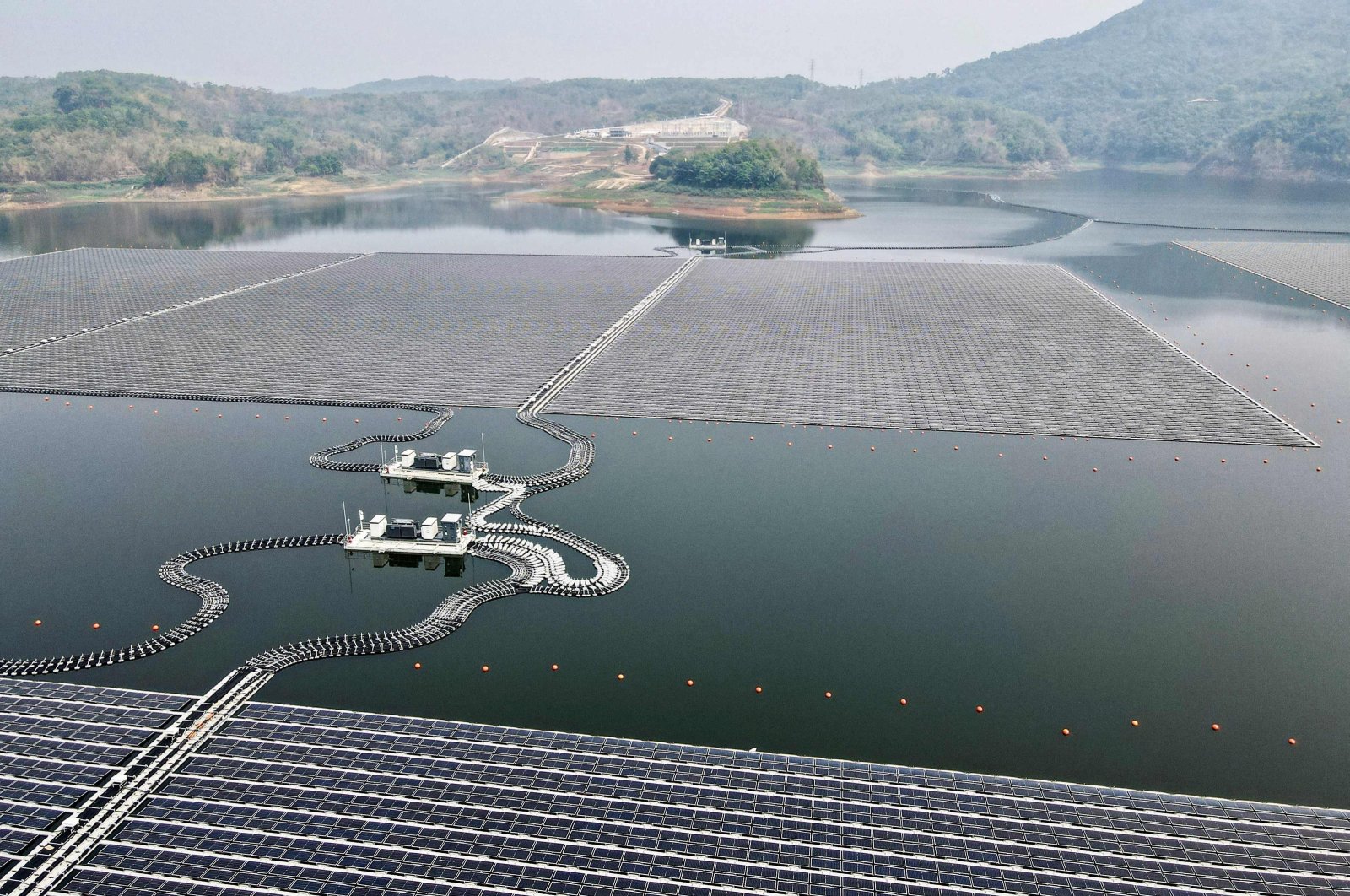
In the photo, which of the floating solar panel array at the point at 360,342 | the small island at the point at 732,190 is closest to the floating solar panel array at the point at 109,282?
the floating solar panel array at the point at 360,342

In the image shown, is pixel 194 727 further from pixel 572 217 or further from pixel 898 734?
pixel 572 217

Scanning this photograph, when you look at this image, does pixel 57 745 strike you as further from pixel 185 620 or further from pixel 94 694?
pixel 185 620

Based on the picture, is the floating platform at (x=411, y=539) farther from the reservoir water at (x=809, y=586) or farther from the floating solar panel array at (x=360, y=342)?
the floating solar panel array at (x=360, y=342)

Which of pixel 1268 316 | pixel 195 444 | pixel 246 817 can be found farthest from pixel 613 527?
pixel 1268 316

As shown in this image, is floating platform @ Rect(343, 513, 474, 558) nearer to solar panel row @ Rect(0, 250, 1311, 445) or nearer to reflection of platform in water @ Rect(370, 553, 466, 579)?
reflection of platform in water @ Rect(370, 553, 466, 579)

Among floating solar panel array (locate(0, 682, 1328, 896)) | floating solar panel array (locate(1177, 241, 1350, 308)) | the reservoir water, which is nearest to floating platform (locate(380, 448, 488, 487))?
the reservoir water

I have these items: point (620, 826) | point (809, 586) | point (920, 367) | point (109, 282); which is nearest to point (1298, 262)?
point (920, 367)
